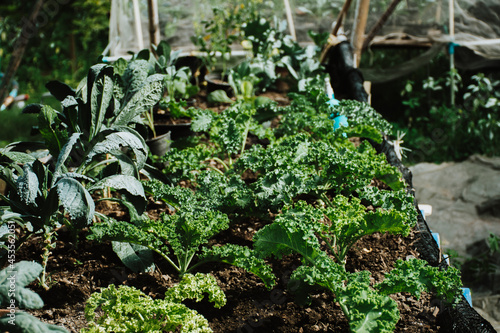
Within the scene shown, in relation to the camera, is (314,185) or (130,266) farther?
(314,185)

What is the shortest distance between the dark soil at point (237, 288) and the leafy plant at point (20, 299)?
58 cm

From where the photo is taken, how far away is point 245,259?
2047 mm

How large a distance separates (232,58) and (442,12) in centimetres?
301

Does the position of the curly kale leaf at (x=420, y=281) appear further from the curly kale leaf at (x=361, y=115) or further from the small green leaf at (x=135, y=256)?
the curly kale leaf at (x=361, y=115)

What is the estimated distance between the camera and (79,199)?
6.22 ft

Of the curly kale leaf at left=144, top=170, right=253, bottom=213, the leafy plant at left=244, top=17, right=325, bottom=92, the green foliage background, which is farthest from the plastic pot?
the green foliage background

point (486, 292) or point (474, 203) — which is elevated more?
point (474, 203)

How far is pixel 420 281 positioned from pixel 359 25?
412 cm

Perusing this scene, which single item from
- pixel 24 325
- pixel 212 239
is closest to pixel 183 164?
pixel 212 239

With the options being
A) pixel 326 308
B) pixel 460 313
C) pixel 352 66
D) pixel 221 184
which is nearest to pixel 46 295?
pixel 221 184

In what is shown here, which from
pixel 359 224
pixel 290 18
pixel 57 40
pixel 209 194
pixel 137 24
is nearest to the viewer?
pixel 359 224

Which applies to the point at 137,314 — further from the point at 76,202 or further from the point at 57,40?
the point at 57,40

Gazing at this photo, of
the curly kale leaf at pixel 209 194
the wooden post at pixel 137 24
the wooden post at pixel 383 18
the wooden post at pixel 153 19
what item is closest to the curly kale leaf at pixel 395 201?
the curly kale leaf at pixel 209 194

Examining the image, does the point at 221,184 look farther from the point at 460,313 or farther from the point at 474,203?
the point at 474,203
